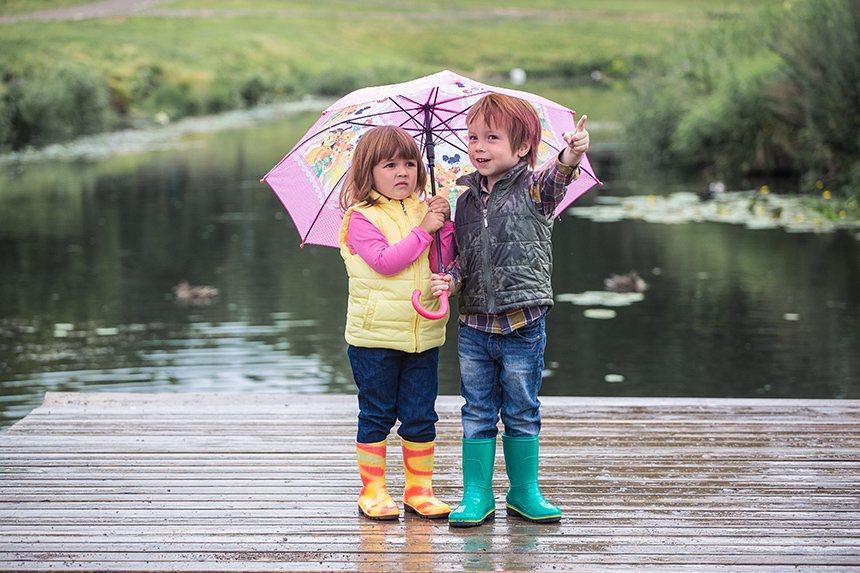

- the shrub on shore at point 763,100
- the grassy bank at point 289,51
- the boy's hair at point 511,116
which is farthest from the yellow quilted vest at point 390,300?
the grassy bank at point 289,51

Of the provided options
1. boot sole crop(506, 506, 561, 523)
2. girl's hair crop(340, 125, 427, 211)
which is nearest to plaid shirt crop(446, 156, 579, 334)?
girl's hair crop(340, 125, 427, 211)

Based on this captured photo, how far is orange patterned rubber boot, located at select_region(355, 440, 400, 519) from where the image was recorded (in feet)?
8.48

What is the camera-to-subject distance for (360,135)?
9.20 ft

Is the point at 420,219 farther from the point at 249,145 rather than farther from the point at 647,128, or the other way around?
the point at 249,145

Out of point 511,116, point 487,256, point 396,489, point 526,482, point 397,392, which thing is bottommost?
point 396,489

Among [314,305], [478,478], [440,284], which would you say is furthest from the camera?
[314,305]

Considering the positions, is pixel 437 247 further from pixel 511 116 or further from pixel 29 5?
pixel 29 5

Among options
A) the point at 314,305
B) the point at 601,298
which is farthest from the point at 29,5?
the point at 601,298

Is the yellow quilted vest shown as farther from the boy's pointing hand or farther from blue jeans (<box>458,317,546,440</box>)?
the boy's pointing hand

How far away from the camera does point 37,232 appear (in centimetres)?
976

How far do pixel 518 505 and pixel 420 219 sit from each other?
2.68 ft

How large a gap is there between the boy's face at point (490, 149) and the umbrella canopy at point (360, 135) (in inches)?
7.7

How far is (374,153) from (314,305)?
15.0 feet

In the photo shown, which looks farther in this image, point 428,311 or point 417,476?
point 417,476
